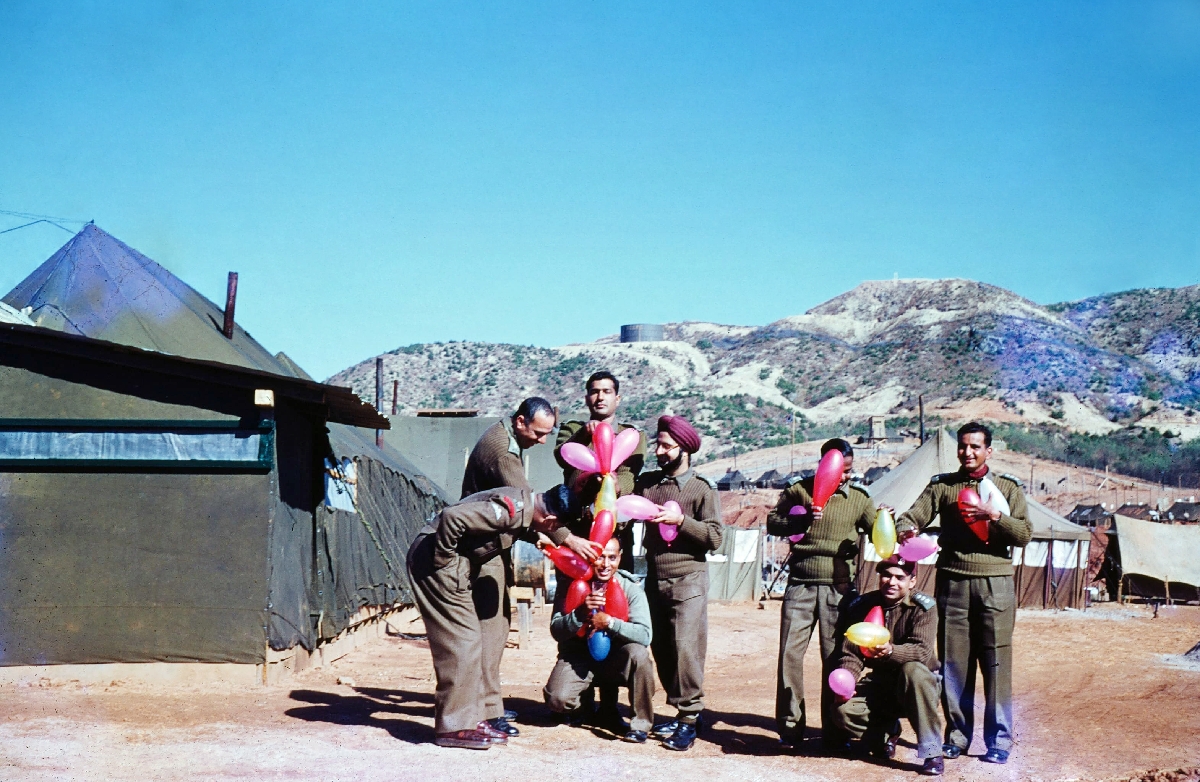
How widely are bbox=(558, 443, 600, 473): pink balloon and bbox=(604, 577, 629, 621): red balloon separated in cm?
68

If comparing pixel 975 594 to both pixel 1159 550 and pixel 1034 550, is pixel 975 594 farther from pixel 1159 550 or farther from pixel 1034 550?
pixel 1159 550

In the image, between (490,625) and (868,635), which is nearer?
(868,635)

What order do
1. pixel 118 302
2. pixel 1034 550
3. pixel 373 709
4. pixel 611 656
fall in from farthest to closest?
pixel 1034 550 < pixel 118 302 < pixel 373 709 < pixel 611 656

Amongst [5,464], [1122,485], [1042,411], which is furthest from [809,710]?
[1042,411]

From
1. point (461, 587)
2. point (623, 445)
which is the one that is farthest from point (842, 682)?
point (461, 587)

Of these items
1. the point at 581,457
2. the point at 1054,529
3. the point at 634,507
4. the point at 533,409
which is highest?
the point at 533,409

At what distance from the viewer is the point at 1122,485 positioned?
144 feet

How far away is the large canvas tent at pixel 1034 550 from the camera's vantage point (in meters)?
22.1

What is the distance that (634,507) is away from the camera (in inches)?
262

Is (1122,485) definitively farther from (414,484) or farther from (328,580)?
(328,580)

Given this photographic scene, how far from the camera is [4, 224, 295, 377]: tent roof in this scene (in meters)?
9.94

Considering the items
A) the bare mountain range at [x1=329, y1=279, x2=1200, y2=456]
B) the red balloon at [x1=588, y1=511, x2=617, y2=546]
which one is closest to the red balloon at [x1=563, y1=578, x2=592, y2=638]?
the red balloon at [x1=588, y1=511, x2=617, y2=546]

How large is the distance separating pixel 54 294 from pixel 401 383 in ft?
288

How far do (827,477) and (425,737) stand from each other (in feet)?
9.63
